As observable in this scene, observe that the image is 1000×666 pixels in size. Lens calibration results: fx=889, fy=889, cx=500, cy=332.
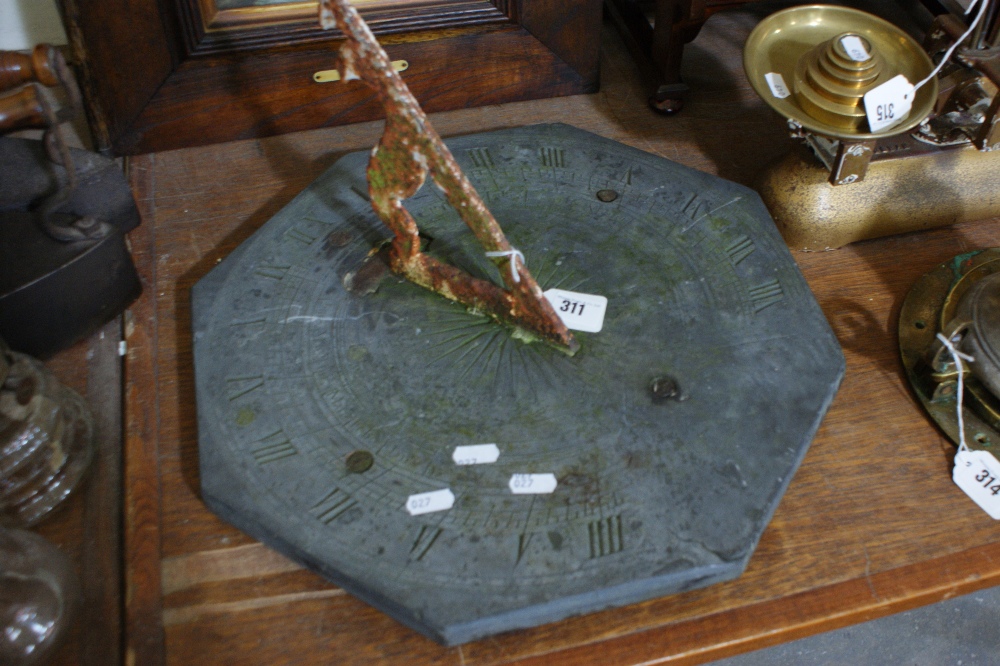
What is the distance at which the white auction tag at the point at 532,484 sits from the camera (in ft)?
3.40

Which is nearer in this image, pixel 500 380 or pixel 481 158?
pixel 500 380

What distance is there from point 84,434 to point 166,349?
173 mm

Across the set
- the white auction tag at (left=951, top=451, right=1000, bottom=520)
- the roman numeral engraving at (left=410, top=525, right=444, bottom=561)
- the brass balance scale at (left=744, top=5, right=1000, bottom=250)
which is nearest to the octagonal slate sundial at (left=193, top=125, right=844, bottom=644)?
the roman numeral engraving at (left=410, top=525, right=444, bottom=561)

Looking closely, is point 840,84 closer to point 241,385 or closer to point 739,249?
point 739,249

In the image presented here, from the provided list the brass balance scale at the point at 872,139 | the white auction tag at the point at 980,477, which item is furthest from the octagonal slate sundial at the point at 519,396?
the white auction tag at the point at 980,477

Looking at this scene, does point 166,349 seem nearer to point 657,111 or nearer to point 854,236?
point 657,111

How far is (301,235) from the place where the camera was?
1.31 meters

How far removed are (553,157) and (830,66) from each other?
16.8 inches

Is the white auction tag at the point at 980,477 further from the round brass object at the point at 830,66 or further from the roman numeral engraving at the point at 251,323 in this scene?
the roman numeral engraving at the point at 251,323

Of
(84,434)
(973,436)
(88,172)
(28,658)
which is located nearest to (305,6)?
(88,172)

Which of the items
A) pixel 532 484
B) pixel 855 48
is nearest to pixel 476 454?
pixel 532 484

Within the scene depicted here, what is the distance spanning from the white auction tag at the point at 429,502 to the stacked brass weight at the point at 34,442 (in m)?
0.47

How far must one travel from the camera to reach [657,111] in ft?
5.42

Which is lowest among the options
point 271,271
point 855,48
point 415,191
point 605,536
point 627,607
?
point 627,607
